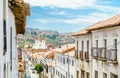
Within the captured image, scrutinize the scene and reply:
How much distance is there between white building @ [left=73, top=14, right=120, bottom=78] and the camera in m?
21.2

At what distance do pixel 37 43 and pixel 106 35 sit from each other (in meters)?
139

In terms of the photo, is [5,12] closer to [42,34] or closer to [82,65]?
[82,65]

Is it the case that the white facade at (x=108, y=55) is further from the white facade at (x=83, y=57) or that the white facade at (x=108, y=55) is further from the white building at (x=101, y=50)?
the white facade at (x=83, y=57)

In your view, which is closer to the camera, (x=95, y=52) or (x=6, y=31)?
(x=6, y=31)

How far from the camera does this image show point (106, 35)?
2327 cm

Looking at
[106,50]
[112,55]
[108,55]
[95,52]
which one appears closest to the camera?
[112,55]

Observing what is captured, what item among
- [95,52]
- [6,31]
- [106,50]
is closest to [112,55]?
[106,50]

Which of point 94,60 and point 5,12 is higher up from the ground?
point 5,12

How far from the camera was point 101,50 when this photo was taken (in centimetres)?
2362

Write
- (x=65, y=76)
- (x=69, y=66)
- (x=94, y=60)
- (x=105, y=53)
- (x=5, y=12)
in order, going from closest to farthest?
(x=5, y=12) < (x=105, y=53) < (x=94, y=60) < (x=69, y=66) < (x=65, y=76)

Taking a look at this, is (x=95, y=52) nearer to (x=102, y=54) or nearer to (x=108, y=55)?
(x=102, y=54)

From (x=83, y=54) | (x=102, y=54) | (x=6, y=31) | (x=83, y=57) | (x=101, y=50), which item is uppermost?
(x=6, y=31)

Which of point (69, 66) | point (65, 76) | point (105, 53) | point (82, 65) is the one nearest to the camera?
point (105, 53)

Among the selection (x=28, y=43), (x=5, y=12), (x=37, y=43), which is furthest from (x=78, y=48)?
(x=28, y=43)
